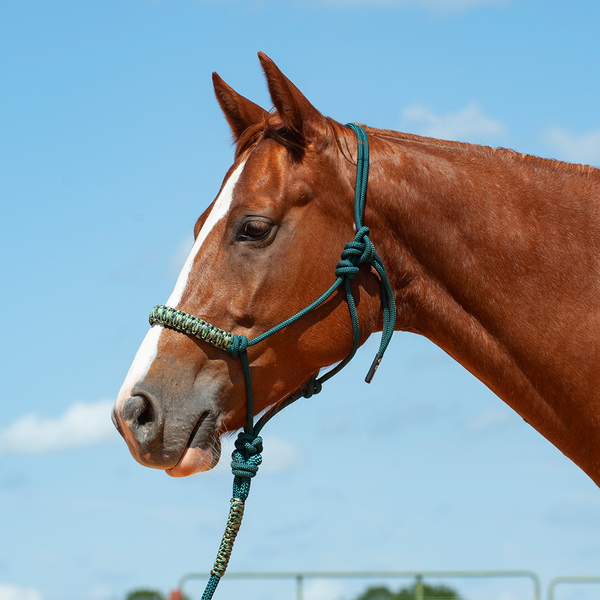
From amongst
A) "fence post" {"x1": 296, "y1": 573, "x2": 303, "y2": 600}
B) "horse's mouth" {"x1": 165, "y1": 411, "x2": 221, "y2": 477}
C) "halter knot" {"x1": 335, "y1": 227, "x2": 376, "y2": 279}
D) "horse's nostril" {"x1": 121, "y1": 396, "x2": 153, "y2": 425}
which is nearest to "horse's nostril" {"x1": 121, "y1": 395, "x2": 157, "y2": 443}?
"horse's nostril" {"x1": 121, "y1": 396, "x2": 153, "y2": 425}

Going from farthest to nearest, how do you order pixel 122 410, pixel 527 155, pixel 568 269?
pixel 527 155, pixel 568 269, pixel 122 410

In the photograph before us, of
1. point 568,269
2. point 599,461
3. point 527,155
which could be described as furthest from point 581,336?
point 527,155

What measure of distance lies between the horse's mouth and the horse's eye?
2.53ft

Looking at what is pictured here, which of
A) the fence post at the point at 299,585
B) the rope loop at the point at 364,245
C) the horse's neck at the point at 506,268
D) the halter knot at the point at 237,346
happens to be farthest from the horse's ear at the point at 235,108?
the fence post at the point at 299,585

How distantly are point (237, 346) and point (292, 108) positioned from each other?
1101mm

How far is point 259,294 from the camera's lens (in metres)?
3.23

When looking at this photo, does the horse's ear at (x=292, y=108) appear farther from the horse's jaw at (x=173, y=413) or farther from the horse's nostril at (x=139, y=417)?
the horse's nostril at (x=139, y=417)

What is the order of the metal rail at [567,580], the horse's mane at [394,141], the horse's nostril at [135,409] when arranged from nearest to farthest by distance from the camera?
the horse's nostril at [135,409]
the horse's mane at [394,141]
the metal rail at [567,580]

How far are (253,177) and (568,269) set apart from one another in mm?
1409

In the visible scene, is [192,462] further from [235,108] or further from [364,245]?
[235,108]

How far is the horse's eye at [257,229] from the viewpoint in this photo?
10.7ft

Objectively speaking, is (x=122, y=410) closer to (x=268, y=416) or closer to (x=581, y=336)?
(x=268, y=416)

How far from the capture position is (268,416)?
11.2 feet

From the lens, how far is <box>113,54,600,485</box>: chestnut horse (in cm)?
314
